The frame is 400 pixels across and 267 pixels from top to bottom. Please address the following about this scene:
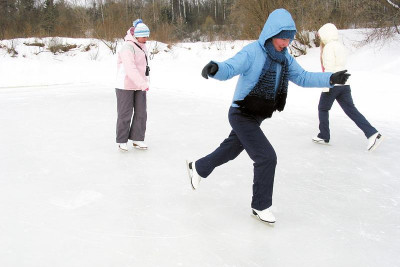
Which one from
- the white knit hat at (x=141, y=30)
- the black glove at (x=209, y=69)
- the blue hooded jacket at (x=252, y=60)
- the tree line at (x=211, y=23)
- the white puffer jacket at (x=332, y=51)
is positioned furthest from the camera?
the tree line at (x=211, y=23)

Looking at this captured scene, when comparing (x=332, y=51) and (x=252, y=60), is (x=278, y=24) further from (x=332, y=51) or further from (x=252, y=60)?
(x=332, y=51)

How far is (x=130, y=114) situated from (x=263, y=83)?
1.95 metres

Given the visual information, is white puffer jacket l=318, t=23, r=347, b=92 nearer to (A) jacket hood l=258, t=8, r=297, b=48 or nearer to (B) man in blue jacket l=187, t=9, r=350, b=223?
(B) man in blue jacket l=187, t=9, r=350, b=223

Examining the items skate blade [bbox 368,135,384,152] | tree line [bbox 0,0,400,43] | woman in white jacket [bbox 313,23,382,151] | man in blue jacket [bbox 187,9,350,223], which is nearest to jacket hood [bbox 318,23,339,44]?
woman in white jacket [bbox 313,23,382,151]

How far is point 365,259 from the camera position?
2004mm

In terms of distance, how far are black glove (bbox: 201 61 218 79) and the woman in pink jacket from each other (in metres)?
1.60

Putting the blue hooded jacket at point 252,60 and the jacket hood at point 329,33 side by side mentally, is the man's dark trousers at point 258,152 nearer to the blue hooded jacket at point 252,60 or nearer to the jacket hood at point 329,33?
the blue hooded jacket at point 252,60

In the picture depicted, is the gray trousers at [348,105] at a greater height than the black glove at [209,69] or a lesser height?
lesser

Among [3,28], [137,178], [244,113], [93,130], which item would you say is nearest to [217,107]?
[93,130]

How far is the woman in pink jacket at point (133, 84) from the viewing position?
3479 mm

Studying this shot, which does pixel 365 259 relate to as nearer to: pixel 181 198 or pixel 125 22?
pixel 181 198

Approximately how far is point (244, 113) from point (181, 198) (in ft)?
2.85

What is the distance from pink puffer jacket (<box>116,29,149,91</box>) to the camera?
3.47 meters

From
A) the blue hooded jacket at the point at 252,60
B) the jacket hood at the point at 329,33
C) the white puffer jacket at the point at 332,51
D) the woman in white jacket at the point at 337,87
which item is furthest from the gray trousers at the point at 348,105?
the blue hooded jacket at the point at 252,60
